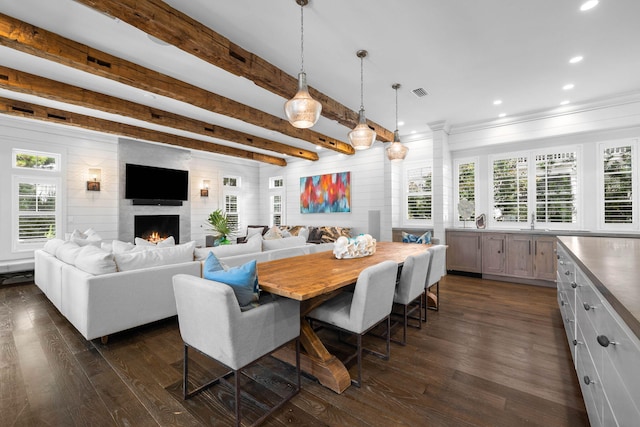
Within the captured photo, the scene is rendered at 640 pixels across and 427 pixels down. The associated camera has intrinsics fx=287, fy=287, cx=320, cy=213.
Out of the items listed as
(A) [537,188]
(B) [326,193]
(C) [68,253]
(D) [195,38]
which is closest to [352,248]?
(D) [195,38]

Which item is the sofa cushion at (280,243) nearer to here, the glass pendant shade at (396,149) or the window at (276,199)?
the glass pendant shade at (396,149)

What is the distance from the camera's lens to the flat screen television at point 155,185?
250 inches

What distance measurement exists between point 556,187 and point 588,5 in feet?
11.2

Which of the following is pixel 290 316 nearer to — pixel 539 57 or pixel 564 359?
pixel 564 359

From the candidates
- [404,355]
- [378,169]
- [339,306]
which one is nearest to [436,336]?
[404,355]

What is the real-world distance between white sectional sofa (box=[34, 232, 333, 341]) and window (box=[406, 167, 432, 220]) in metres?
4.19

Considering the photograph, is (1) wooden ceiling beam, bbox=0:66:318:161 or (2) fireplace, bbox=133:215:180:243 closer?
(1) wooden ceiling beam, bbox=0:66:318:161

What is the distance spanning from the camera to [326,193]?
7699 millimetres

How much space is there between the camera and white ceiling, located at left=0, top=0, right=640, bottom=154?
2.39 m

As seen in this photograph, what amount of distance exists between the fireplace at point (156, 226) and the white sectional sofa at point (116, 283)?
121 inches

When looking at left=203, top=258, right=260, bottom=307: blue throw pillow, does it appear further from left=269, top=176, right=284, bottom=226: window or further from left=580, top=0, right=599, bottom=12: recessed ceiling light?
left=269, top=176, right=284, bottom=226: window

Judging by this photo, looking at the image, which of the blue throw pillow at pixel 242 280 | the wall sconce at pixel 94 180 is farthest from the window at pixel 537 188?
the wall sconce at pixel 94 180

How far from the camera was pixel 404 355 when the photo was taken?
96.3 inches

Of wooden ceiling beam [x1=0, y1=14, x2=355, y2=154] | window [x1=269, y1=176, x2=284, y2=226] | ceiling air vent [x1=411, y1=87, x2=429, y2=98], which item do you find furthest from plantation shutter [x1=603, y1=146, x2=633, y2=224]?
window [x1=269, y1=176, x2=284, y2=226]
